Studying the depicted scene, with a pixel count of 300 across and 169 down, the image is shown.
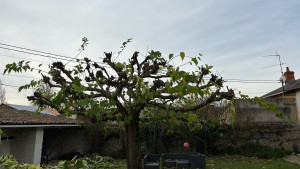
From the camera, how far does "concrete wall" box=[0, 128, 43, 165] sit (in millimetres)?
9094

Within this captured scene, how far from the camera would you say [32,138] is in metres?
9.29

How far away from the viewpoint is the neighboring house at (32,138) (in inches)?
332

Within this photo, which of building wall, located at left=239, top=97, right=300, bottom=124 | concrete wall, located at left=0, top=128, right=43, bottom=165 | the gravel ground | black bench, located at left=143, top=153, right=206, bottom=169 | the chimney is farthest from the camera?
the chimney

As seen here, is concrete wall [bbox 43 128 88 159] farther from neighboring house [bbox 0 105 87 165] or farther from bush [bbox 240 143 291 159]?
bush [bbox 240 143 291 159]

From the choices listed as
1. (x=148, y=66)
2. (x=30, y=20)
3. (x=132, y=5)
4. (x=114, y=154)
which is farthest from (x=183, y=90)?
(x=114, y=154)

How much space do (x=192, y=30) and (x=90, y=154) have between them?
366 inches

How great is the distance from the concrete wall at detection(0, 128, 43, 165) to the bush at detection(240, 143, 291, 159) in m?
10.7

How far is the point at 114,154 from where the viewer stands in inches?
471

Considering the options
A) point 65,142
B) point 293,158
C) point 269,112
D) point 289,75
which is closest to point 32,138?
point 65,142

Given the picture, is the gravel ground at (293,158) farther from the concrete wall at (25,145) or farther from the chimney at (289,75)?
the concrete wall at (25,145)

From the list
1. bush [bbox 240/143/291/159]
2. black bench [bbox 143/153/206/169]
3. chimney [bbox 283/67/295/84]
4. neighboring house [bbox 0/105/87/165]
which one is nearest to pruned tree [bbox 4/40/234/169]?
black bench [bbox 143/153/206/169]

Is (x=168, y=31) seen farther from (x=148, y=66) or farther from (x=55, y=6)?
(x=55, y=6)

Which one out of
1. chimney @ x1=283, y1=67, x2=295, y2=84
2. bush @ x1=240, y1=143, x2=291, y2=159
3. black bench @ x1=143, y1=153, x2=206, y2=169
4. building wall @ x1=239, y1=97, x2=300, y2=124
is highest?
chimney @ x1=283, y1=67, x2=295, y2=84

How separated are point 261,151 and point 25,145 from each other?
12.0m
